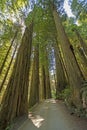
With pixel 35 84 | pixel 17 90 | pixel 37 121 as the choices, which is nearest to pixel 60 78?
pixel 35 84

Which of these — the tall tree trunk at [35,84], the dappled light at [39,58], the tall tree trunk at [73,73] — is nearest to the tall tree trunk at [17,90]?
the dappled light at [39,58]

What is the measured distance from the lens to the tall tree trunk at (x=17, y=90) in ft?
23.9

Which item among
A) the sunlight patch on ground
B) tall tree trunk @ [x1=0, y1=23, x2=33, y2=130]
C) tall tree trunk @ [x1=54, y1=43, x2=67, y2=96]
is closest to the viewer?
the sunlight patch on ground

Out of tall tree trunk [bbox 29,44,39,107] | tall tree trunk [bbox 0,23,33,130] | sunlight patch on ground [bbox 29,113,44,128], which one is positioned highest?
tall tree trunk [bbox 29,44,39,107]

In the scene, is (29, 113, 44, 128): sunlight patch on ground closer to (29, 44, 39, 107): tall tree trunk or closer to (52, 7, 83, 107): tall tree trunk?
(52, 7, 83, 107): tall tree trunk

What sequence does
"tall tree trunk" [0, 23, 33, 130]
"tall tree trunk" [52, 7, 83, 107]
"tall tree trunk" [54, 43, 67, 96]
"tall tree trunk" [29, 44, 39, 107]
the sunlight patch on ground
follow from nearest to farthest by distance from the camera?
the sunlight patch on ground, "tall tree trunk" [0, 23, 33, 130], "tall tree trunk" [52, 7, 83, 107], "tall tree trunk" [29, 44, 39, 107], "tall tree trunk" [54, 43, 67, 96]

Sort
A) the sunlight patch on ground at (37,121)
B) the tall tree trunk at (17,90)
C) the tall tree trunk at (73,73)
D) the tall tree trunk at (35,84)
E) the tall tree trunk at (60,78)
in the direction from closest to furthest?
1. the sunlight patch on ground at (37,121)
2. the tall tree trunk at (17,90)
3. the tall tree trunk at (73,73)
4. the tall tree trunk at (35,84)
5. the tall tree trunk at (60,78)

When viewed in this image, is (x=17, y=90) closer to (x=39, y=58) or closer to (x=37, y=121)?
(x=37, y=121)

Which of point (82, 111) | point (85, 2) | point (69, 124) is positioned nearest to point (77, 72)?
point (82, 111)

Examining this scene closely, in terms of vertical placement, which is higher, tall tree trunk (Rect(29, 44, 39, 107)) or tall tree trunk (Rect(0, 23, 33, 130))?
tall tree trunk (Rect(29, 44, 39, 107))

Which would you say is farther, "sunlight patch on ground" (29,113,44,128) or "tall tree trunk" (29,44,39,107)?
"tall tree trunk" (29,44,39,107)

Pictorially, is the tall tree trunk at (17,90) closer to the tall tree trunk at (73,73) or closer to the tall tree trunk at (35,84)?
the tall tree trunk at (73,73)

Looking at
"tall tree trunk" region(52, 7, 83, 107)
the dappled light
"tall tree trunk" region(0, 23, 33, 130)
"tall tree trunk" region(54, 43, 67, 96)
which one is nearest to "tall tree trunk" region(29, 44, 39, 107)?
the dappled light

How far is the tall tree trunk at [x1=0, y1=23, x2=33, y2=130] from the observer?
7273mm
